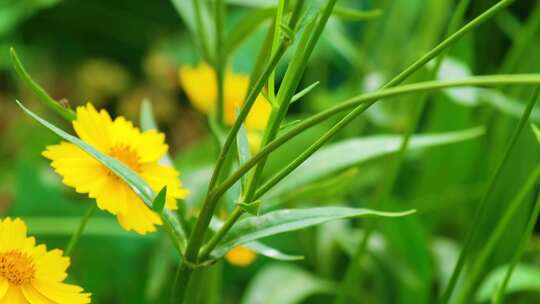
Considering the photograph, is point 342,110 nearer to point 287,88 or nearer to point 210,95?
point 287,88

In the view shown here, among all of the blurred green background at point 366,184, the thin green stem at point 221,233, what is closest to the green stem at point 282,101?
the thin green stem at point 221,233

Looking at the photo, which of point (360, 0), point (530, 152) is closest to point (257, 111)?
point (530, 152)

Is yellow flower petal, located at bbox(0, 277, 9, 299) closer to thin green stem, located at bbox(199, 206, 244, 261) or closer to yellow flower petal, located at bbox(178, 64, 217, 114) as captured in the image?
thin green stem, located at bbox(199, 206, 244, 261)

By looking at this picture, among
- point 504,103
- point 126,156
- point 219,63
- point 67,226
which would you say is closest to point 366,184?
point 504,103

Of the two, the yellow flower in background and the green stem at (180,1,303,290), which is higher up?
the green stem at (180,1,303,290)

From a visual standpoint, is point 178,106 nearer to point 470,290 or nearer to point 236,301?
point 236,301


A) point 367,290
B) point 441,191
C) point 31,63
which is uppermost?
point 441,191

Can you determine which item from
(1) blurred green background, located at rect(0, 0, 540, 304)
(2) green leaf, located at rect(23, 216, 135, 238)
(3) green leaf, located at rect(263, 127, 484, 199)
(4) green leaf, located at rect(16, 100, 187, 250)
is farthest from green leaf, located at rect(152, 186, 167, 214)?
(2) green leaf, located at rect(23, 216, 135, 238)
